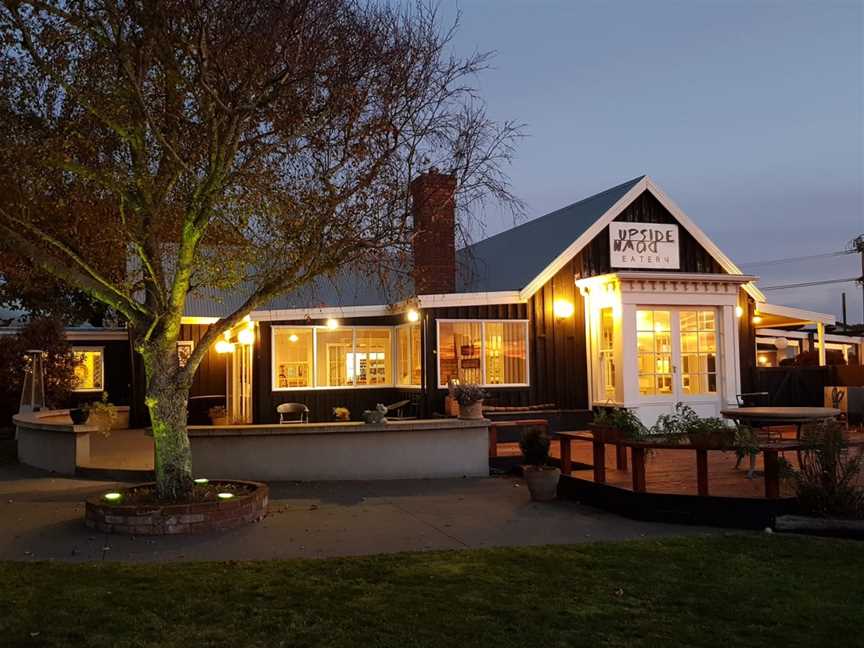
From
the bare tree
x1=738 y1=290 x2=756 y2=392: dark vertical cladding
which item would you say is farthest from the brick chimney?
x1=738 y1=290 x2=756 y2=392: dark vertical cladding

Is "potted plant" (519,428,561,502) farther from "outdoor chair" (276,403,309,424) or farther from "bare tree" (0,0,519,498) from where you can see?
"outdoor chair" (276,403,309,424)

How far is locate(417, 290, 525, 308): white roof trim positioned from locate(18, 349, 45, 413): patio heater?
856 cm

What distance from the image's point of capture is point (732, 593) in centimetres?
587

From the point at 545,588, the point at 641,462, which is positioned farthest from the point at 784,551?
the point at 545,588

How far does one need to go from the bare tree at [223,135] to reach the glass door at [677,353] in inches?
263

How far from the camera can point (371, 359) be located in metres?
16.4

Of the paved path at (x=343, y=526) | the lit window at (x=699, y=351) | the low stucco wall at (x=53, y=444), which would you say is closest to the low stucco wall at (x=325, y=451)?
the paved path at (x=343, y=526)

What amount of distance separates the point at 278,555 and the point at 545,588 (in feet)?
8.17

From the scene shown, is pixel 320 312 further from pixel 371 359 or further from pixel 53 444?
pixel 53 444

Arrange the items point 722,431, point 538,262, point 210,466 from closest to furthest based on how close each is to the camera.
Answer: point 722,431
point 210,466
point 538,262

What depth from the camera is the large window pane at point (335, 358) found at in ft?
52.1

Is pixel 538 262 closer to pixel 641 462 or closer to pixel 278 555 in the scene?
pixel 641 462

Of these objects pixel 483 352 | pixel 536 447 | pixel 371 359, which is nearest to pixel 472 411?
pixel 536 447

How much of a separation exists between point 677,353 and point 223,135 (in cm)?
960
